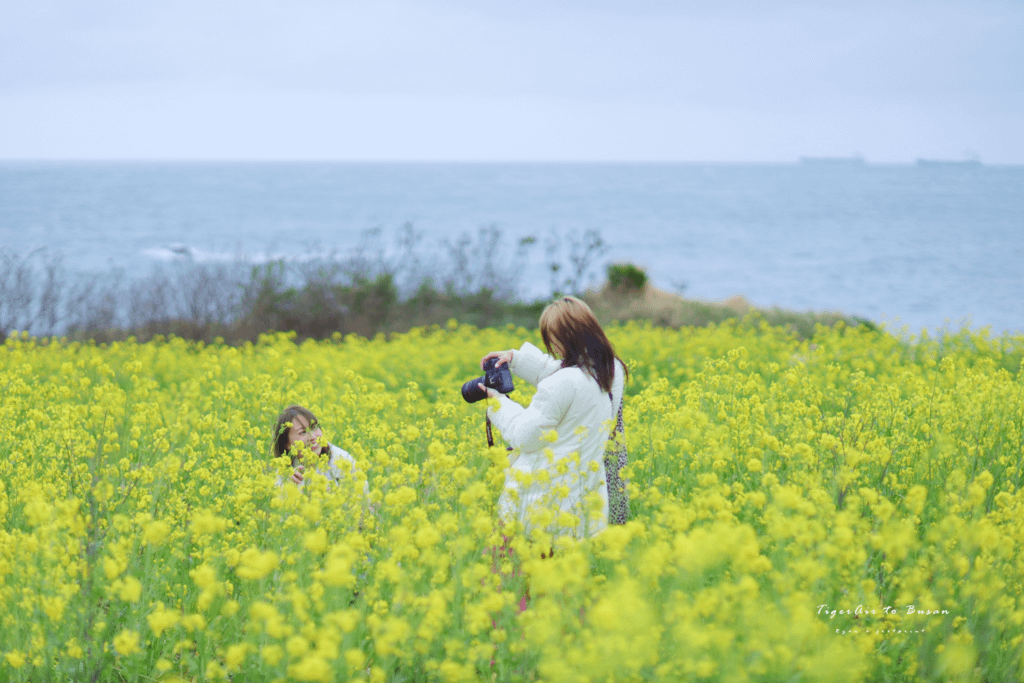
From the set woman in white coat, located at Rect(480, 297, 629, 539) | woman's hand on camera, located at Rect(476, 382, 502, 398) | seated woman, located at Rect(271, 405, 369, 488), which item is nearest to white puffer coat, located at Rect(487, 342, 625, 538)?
woman in white coat, located at Rect(480, 297, 629, 539)

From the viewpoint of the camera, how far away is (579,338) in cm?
359

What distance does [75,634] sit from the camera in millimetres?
3047

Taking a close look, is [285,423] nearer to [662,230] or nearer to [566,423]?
[566,423]

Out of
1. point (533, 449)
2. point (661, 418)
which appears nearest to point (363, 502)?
point (533, 449)

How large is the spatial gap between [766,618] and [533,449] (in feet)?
5.32

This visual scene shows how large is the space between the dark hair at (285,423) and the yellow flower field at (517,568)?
0.18m

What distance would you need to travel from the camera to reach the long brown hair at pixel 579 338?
11.8 feet

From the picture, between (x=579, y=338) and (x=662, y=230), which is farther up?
(x=662, y=230)

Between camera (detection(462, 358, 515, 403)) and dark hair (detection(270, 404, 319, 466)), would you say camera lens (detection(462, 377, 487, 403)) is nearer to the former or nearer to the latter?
camera (detection(462, 358, 515, 403))

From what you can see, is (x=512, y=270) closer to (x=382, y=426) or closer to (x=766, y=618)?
(x=382, y=426)

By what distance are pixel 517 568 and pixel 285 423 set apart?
1.79 meters

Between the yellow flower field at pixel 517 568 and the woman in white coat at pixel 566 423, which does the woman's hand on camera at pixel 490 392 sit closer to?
the woman in white coat at pixel 566 423

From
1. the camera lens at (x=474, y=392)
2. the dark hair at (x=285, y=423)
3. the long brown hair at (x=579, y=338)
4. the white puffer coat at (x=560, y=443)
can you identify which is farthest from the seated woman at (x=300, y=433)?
the long brown hair at (x=579, y=338)

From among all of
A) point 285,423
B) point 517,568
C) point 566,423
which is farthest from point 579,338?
point 285,423
